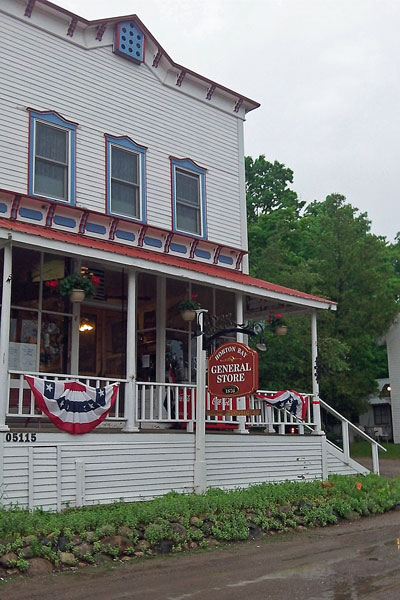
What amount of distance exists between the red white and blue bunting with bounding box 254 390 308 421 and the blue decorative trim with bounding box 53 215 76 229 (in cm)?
507

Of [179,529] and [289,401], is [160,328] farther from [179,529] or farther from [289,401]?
[179,529]

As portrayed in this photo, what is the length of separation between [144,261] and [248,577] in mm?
5906

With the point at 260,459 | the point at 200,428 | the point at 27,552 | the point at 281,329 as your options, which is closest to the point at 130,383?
the point at 200,428

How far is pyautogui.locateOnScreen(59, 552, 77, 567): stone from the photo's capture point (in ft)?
27.5

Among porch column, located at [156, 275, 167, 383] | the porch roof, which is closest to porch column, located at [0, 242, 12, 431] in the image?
the porch roof

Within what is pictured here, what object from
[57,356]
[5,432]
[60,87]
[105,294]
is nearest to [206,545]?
[5,432]

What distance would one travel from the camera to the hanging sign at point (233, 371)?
460 inches

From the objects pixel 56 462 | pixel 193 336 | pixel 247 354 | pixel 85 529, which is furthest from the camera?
pixel 193 336

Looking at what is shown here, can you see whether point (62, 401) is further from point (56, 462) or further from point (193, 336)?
point (193, 336)

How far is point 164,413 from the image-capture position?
13.7m

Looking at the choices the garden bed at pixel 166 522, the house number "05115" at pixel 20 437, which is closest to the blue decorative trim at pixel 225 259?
the garden bed at pixel 166 522

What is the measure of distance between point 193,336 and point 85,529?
23.5ft

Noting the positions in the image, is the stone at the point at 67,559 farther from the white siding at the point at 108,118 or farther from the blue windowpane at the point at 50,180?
the blue windowpane at the point at 50,180

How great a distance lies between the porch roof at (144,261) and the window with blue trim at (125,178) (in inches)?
44.4
